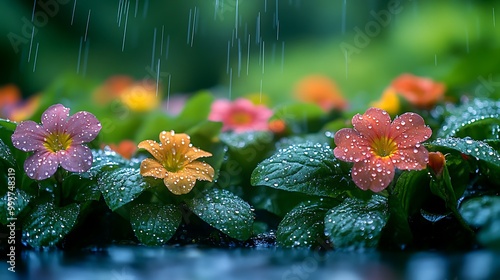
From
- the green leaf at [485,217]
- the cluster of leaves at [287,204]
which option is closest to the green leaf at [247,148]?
the cluster of leaves at [287,204]

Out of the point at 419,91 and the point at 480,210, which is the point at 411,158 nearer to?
the point at 480,210

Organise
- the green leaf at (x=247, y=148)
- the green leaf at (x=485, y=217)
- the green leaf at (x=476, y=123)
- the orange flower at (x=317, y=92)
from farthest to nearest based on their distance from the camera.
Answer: the orange flower at (x=317, y=92)
the green leaf at (x=247, y=148)
the green leaf at (x=476, y=123)
the green leaf at (x=485, y=217)

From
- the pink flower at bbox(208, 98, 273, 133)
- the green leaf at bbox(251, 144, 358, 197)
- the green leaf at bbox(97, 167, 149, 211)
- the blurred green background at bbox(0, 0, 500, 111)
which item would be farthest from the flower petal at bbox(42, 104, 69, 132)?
the blurred green background at bbox(0, 0, 500, 111)

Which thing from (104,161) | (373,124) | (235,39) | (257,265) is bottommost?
(257,265)

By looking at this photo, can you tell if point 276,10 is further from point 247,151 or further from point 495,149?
point 495,149

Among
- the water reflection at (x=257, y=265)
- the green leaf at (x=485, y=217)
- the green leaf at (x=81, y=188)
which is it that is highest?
the green leaf at (x=485, y=217)

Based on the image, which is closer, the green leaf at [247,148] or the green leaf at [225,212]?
the green leaf at [225,212]

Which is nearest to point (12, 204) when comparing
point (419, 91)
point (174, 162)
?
point (174, 162)

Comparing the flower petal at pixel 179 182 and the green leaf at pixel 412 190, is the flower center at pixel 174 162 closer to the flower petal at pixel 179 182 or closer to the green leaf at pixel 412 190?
the flower petal at pixel 179 182
